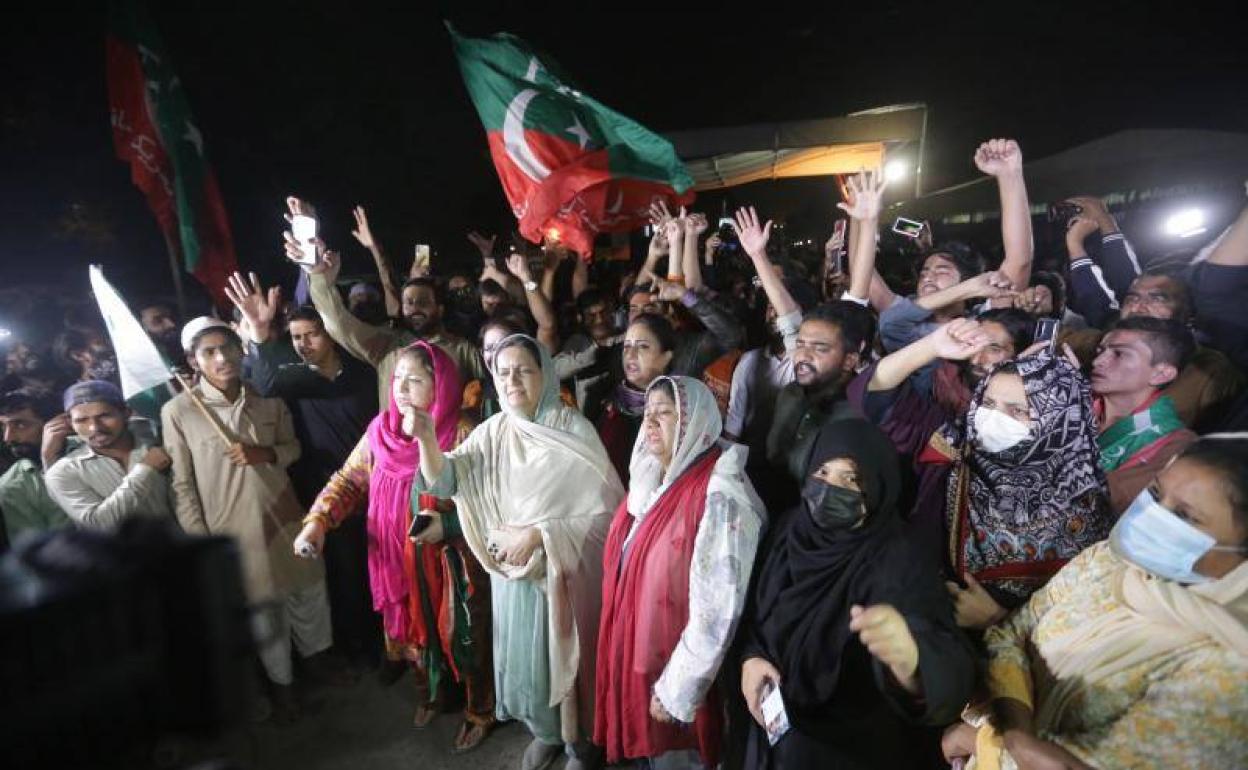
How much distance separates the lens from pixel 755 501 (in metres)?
2.12

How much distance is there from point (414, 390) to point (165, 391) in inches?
59.9

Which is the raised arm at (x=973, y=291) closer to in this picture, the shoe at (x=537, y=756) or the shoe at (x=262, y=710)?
the shoe at (x=537, y=756)

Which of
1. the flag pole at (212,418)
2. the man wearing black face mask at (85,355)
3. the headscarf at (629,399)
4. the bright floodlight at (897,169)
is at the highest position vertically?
the bright floodlight at (897,169)

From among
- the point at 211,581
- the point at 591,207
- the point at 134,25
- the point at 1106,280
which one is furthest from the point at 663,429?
the point at 134,25

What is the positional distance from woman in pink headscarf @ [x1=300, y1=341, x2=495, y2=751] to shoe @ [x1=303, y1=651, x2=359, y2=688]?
0.68 metres

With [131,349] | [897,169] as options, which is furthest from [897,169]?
[131,349]

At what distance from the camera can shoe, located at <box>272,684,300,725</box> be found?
3229mm

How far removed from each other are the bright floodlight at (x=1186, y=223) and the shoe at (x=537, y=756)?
7.14 metres

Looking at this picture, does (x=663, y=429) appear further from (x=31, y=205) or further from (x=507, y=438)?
(x=31, y=205)

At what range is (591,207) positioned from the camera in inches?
193

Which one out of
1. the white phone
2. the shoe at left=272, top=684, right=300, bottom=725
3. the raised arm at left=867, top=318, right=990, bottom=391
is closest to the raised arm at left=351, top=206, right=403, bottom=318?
the white phone

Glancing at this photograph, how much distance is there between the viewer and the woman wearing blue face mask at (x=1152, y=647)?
1236 mm

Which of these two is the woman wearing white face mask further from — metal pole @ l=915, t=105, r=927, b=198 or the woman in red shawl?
metal pole @ l=915, t=105, r=927, b=198

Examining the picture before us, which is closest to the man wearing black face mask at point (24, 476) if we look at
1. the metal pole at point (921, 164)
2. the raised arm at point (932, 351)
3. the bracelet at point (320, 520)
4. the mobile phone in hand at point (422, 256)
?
the bracelet at point (320, 520)
